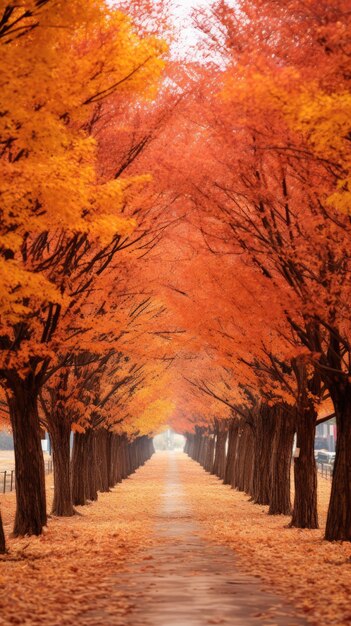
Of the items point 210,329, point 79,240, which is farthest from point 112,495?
point 79,240

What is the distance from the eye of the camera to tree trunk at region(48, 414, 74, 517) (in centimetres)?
2769

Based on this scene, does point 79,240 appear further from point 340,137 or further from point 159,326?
point 159,326

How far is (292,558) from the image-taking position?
1579 centimetres

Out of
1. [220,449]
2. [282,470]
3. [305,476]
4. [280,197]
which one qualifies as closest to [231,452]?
[220,449]

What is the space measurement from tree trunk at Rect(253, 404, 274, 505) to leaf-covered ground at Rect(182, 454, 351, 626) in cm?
383

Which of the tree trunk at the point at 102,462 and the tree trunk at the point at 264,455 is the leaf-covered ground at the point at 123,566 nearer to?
the tree trunk at the point at 264,455

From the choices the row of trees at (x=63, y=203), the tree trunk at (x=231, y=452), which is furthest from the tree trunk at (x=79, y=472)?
the tree trunk at (x=231, y=452)

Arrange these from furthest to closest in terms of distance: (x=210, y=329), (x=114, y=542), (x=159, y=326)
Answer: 1. (x=159, y=326)
2. (x=210, y=329)
3. (x=114, y=542)

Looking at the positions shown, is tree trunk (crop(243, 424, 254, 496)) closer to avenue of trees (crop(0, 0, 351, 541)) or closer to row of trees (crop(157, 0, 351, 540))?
avenue of trees (crop(0, 0, 351, 541))

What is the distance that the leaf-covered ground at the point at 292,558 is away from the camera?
10812mm

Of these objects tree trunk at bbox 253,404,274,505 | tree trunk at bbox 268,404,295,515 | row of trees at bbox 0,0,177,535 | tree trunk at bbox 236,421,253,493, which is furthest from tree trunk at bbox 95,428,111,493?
tree trunk at bbox 268,404,295,515

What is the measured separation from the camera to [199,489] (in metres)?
45.9

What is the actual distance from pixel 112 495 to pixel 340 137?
32271mm

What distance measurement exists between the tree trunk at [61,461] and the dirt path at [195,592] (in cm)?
954
